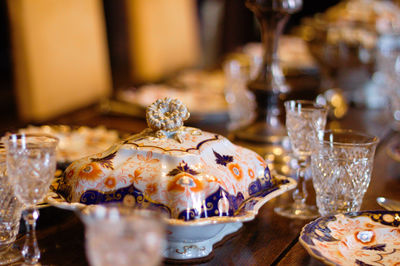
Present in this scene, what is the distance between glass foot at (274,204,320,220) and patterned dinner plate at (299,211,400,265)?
0.34 ft

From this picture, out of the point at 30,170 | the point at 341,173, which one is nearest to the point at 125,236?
the point at 30,170

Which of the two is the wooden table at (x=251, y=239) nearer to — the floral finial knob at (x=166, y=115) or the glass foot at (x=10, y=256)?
the glass foot at (x=10, y=256)

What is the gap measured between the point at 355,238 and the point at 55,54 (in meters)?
1.52

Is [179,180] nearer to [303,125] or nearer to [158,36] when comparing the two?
[303,125]

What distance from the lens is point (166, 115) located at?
82 centimetres

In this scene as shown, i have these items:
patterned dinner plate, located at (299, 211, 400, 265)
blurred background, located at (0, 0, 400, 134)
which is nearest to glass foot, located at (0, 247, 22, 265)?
patterned dinner plate, located at (299, 211, 400, 265)

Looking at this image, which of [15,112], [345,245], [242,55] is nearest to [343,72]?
[242,55]

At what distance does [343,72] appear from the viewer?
187 cm

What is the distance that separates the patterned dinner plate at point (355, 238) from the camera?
2.34 feet

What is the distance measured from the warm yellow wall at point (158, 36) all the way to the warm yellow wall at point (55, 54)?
0.27m

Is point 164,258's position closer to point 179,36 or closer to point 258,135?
point 258,135

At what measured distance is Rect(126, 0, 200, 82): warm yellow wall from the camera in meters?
2.56

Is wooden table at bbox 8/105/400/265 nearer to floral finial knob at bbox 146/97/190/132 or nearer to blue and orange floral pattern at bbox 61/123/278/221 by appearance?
blue and orange floral pattern at bbox 61/123/278/221

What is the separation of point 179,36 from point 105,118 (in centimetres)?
151
